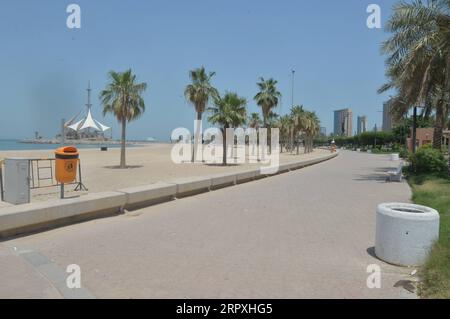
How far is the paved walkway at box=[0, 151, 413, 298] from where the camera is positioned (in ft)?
13.0

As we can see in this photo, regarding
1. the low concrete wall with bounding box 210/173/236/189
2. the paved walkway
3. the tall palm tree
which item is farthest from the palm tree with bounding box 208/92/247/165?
the tall palm tree

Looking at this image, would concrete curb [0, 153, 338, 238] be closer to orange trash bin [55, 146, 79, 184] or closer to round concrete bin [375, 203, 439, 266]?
orange trash bin [55, 146, 79, 184]

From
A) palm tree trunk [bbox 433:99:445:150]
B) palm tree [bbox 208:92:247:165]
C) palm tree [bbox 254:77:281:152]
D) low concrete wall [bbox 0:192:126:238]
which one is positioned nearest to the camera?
low concrete wall [bbox 0:192:126:238]

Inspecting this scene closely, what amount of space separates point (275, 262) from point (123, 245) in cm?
229

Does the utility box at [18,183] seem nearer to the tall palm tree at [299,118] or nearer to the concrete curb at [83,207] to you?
the concrete curb at [83,207]

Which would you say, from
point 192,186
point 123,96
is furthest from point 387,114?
point 192,186

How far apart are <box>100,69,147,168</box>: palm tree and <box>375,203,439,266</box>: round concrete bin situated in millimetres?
20225

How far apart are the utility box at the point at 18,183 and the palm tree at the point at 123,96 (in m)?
14.8

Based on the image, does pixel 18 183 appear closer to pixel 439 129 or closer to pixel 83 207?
pixel 83 207

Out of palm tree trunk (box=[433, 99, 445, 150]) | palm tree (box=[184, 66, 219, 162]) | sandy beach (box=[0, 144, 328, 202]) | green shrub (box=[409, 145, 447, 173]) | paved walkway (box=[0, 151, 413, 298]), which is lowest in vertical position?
sandy beach (box=[0, 144, 328, 202])
